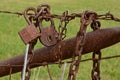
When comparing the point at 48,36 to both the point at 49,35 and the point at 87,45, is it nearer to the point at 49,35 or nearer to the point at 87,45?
the point at 49,35

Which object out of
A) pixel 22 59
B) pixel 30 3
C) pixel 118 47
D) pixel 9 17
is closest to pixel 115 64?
pixel 118 47

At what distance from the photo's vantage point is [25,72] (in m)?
1.93

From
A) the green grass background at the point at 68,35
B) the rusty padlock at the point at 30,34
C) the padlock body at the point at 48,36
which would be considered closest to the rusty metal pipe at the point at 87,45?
the padlock body at the point at 48,36

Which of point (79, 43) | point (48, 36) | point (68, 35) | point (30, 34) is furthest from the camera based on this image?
point (68, 35)

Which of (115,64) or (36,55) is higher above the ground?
(36,55)

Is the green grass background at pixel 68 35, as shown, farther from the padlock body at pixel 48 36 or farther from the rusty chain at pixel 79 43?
the rusty chain at pixel 79 43

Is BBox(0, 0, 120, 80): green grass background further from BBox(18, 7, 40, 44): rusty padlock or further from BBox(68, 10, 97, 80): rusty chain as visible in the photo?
BBox(68, 10, 97, 80): rusty chain

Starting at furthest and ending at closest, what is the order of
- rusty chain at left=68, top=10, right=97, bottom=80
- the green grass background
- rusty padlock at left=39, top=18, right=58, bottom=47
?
1. the green grass background
2. rusty padlock at left=39, top=18, right=58, bottom=47
3. rusty chain at left=68, top=10, right=97, bottom=80

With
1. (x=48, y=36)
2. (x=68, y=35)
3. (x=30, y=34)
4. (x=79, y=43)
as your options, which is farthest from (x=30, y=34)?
(x=68, y=35)

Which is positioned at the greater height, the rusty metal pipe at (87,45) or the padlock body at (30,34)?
the padlock body at (30,34)

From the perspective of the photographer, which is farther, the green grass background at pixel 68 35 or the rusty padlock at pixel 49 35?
the green grass background at pixel 68 35

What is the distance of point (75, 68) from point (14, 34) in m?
9.04

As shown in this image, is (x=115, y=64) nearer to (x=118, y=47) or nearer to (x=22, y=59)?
(x=118, y=47)

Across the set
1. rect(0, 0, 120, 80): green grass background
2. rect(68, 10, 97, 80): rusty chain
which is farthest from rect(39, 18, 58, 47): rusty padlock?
rect(0, 0, 120, 80): green grass background
